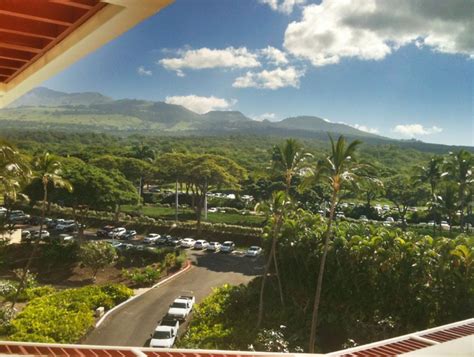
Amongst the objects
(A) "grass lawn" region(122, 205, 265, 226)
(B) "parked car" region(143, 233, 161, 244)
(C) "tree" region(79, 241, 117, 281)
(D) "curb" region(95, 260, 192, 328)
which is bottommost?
(D) "curb" region(95, 260, 192, 328)

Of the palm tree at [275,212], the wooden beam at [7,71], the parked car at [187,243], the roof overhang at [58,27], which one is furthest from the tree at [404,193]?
the roof overhang at [58,27]

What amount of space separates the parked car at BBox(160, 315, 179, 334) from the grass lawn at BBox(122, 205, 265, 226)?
22047mm

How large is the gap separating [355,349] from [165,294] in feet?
62.6

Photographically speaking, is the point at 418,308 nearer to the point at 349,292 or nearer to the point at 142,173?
the point at 349,292

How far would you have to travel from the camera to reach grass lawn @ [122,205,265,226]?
4256cm

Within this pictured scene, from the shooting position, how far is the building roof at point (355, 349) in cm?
393

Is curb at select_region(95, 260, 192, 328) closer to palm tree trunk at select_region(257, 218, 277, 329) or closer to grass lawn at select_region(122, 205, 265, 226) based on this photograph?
palm tree trunk at select_region(257, 218, 277, 329)

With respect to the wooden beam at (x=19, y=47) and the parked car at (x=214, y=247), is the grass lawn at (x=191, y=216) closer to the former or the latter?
the parked car at (x=214, y=247)

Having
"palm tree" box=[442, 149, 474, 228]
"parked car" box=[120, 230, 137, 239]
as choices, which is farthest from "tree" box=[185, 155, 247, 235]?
"palm tree" box=[442, 149, 474, 228]

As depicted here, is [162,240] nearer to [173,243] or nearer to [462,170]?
[173,243]

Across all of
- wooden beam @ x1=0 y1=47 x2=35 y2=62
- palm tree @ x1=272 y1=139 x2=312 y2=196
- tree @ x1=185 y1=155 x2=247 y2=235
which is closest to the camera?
→ wooden beam @ x1=0 y1=47 x2=35 y2=62

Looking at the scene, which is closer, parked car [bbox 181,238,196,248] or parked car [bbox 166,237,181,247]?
parked car [bbox 166,237,181,247]

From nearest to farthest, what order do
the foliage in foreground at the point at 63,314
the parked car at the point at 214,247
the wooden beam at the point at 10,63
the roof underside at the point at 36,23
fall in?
the roof underside at the point at 36,23
the wooden beam at the point at 10,63
the foliage in foreground at the point at 63,314
the parked car at the point at 214,247

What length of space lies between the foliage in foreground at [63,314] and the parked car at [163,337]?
9.03ft
